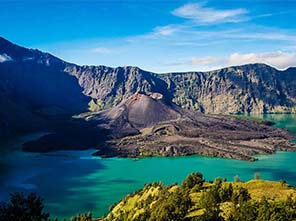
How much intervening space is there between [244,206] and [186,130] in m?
138

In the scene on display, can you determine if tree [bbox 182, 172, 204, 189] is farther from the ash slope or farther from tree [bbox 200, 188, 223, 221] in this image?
the ash slope

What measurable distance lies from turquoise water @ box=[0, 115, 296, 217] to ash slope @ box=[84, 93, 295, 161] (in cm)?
747

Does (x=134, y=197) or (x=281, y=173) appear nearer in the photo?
(x=134, y=197)

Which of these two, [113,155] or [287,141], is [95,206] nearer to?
[113,155]

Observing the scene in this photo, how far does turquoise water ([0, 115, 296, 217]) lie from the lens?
79188 mm

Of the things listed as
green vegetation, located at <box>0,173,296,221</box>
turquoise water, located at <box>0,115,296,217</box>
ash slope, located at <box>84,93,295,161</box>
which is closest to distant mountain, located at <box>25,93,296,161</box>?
ash slope, located at <box>84,93,295,161</box>

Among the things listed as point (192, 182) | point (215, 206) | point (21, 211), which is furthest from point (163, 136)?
point (21, 211)

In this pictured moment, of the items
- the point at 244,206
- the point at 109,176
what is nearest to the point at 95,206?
the point at 109,176

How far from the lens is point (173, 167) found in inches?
4510

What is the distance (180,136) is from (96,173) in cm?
6477

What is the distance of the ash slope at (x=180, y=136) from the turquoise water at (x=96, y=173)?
7472mm

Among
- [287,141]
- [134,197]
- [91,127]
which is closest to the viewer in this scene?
[134,197]

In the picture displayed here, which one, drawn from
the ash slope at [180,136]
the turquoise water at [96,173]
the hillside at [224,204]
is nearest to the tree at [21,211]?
the hillside at [224,204]

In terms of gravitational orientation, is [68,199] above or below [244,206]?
below
